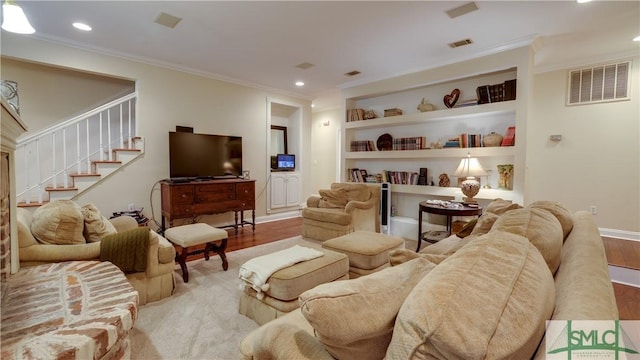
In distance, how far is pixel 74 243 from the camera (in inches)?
82.7

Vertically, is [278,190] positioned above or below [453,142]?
Result: below

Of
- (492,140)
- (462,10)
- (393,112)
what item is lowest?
(492,140)

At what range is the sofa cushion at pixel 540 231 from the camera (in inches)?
41.6

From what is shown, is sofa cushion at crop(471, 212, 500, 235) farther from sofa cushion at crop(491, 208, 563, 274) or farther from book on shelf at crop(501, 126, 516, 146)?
book on shelf at crop(501, 126, 516, 146)

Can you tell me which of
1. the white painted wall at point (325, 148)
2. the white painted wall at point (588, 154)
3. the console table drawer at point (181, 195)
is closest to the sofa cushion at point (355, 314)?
the console table drawer at point (181, 195)

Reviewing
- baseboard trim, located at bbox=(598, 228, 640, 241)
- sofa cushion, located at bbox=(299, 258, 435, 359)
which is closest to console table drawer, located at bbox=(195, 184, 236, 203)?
sofa cushion, located at bbox=(299, 258, 435, 359)

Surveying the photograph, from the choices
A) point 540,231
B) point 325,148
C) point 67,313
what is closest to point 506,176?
point 540,231

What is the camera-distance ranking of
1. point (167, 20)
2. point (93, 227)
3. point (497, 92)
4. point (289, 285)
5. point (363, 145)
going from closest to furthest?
point (289, 285)
point (93, 227)
point (167, 20)
point (497, 92)
point (363, 145)

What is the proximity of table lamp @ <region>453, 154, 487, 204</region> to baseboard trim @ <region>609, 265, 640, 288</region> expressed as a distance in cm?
148

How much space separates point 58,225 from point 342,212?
303cm

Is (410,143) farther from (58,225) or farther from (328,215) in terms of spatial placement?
(58,225)

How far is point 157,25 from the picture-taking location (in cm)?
316

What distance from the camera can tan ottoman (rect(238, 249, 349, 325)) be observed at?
1.87 metres

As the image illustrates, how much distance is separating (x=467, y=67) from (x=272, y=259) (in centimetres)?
379
